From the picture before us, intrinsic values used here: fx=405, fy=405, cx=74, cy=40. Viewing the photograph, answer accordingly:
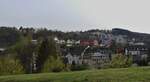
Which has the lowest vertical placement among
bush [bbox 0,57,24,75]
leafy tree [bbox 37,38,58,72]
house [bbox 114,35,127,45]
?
bush [bbox 0,57,24,75]

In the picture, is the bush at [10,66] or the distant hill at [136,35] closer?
the bush at [10,66]

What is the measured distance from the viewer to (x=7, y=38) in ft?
328

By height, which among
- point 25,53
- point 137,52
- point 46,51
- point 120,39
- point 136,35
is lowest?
point 137,52

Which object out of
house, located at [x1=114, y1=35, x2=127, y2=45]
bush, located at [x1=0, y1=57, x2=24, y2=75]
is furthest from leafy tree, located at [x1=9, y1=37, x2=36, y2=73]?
house, located at [x1=114, y1=35, x2=127, y2=45]

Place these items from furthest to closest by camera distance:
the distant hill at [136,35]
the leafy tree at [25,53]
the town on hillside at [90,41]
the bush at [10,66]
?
1. the distant hill at [136,35]
2. the town on hillside at [90,41]
3. the leafy tree at [25,53]
4. the bush at [10,66]

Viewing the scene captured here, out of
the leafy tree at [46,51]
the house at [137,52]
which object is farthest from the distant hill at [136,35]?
the leafy tree at [46,51]

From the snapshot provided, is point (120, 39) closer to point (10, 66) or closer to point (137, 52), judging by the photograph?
point (137, 52)

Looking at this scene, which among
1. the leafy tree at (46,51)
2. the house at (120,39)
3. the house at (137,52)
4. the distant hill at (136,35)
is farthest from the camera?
the house at (120,39)

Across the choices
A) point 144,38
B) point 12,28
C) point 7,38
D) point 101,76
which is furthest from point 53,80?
point 144,38

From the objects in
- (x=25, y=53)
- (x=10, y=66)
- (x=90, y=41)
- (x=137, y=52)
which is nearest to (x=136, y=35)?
(x=90, y=41)

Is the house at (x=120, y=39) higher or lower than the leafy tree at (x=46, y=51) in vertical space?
higher

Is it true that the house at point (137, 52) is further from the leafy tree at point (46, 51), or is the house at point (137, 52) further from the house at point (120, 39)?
the leafy tree at point (46, 51)

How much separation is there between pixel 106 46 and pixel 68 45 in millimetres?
10995

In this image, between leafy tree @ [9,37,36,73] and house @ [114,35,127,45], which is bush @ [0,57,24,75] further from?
house @ [114,35,127,45]
